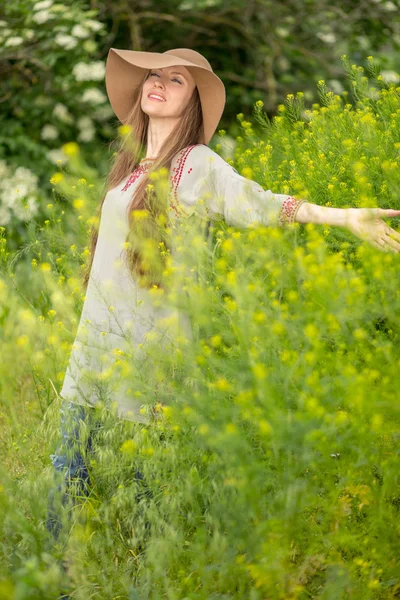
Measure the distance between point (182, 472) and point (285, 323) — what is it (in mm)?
509

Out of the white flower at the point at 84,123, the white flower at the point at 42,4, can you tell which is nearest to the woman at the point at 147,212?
the white flower at the point at 42,4

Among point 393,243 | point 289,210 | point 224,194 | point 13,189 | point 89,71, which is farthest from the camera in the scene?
point 89,71

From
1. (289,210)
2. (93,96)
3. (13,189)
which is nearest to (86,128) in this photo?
(93,96)

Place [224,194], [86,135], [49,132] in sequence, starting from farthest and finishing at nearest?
[86,135]
[49,132]
[224,194]

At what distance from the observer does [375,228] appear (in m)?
2.10

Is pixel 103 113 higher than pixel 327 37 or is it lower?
lower

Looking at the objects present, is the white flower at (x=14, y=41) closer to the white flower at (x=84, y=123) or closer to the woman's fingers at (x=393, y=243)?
the white flower at (x=84, y=123)

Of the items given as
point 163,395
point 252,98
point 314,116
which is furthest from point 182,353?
point 252,98

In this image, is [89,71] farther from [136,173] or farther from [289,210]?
[289,210]

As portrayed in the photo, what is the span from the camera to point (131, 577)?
7.46 ft

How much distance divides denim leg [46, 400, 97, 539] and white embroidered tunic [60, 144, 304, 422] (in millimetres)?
45

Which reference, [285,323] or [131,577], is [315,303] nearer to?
[285,323]

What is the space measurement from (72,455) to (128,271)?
21.8 inches

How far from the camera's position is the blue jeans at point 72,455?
92.0 inches
